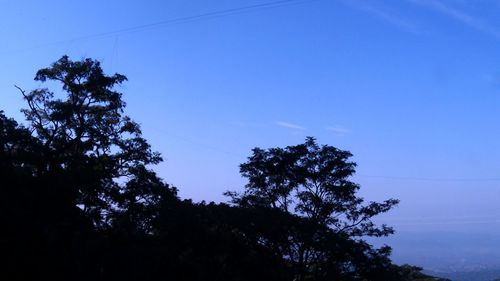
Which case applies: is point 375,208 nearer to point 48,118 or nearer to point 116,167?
point 116,167

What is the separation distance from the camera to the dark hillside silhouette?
1697 centimetres

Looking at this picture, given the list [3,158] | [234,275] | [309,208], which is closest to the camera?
[3,158]

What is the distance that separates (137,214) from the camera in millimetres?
20016

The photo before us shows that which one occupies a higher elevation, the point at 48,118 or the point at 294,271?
the point at 48,118

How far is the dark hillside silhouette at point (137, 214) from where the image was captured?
17.0 meters

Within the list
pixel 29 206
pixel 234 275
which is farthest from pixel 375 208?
pixel 29 206

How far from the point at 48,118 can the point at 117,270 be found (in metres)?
7.35

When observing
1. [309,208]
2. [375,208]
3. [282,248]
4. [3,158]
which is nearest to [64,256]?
[3,158]

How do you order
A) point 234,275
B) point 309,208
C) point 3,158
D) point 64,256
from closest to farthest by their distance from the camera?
point 64,256
point 3,158
point 234,275
point 309,208

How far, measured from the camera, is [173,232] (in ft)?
68.2

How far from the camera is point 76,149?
828 inches

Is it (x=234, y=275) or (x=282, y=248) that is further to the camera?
(x=282, y=248)

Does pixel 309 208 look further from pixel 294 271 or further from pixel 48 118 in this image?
pixel 48 118

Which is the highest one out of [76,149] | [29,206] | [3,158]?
[76,149]
